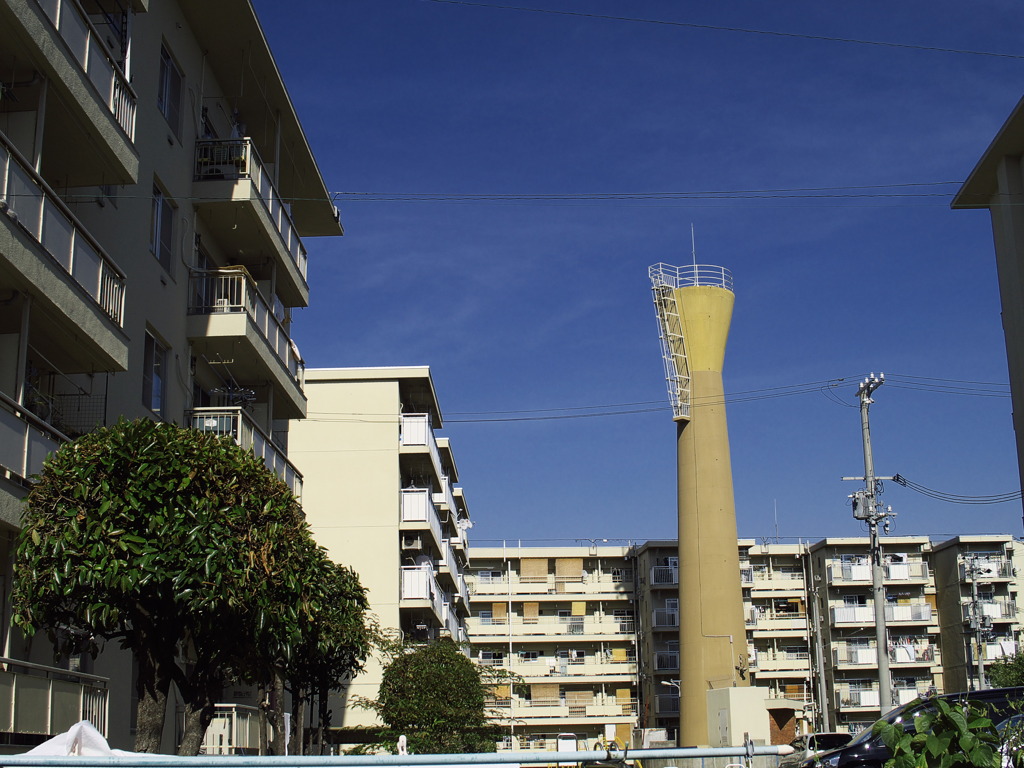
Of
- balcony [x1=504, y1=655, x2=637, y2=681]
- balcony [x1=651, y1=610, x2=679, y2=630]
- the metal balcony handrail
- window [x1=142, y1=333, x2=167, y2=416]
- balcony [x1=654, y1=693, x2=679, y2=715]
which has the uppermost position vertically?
window [x1=142, y1=333, x2=167, y2=416]

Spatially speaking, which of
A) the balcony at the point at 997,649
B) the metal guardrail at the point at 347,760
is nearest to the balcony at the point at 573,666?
the balcony at the point at 997,649

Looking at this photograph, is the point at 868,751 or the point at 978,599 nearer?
the point at 868,751

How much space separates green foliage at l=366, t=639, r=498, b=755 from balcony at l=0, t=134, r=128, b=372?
17.9m

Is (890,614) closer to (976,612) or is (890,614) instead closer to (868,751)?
(976,612)

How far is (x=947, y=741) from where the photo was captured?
6160 millimetres

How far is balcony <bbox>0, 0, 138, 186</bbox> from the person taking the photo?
1520 cm

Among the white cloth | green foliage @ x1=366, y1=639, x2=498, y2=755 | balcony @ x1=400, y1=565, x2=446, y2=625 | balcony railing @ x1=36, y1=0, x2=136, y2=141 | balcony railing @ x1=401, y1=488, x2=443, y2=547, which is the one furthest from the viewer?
balcony railing @ x1=401, y1=488, x2=443, y2=547

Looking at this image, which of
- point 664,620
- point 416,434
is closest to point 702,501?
point 416,434

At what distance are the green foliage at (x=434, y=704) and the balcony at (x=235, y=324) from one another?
11.3 m

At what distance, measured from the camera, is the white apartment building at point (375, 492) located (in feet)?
150

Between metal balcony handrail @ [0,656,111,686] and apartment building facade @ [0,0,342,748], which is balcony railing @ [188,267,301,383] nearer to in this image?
→ apartment building facade @ [0,0,342,748]

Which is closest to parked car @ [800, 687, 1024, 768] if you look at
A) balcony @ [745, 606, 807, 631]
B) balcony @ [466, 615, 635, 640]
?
balcony @ [745, 606, 807, 631]

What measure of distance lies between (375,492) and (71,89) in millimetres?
32322

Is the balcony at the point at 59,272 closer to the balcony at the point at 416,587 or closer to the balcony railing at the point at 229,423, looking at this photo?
the balcony railing at the point at 229,423
